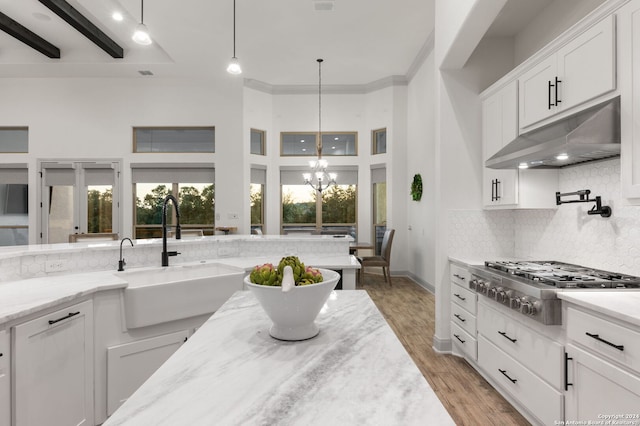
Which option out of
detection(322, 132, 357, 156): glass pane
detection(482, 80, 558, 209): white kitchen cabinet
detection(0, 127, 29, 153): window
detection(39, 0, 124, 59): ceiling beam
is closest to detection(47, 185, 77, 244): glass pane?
A: detection(0, 127, 29, 153): window

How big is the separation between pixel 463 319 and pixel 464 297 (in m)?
0.20

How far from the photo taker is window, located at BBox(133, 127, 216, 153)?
6.95m

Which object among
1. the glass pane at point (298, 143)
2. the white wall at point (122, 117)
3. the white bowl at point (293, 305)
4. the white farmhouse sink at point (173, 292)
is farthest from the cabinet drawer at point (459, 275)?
the glass pane at point (298, 143)

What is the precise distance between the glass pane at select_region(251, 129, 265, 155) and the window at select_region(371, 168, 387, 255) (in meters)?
2.40

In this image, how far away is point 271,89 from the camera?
7.30 metres

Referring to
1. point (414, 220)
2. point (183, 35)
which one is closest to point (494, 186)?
point (414, 220)

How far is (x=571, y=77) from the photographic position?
2137 millimetres

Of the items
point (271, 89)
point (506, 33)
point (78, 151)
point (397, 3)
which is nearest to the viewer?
point (506, 33)

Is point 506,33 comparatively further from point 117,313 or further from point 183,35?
point 183,35

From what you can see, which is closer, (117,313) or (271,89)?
(117,313)

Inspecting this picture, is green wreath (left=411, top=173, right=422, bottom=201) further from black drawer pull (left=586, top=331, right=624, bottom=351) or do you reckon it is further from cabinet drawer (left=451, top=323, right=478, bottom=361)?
black drawer pull (left=586, top=331, right=624, bottom=351)

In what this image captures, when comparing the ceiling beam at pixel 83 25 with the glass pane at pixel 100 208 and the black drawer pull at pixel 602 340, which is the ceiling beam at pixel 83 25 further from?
the black drawer pull at pixel 602 340

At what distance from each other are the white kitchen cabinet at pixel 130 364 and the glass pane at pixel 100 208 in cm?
553

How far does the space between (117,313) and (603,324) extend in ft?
8.39
